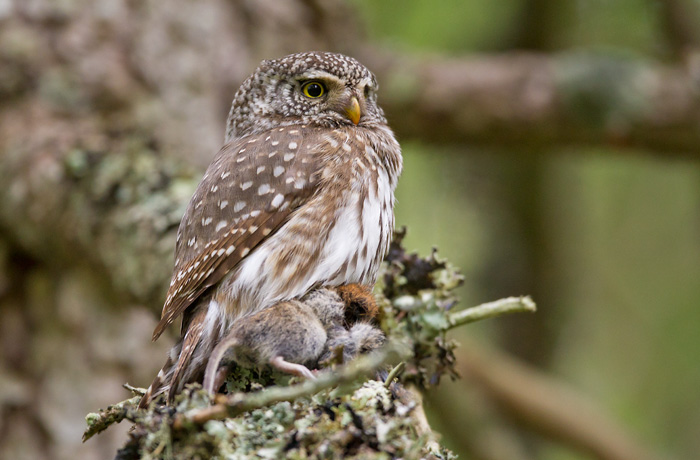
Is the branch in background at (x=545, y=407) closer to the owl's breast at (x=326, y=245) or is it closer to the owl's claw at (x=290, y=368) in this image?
the owl's breast at (x=326, y=245)

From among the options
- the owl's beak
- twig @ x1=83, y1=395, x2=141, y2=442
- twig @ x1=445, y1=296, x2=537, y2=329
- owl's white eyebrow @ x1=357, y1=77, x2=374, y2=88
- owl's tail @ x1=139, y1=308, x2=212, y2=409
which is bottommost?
twig @ x1=83, y1=395, x2=141, y2=442

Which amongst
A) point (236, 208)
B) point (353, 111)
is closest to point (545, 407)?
point (353, 111)

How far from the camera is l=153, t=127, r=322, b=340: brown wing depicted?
2477 mm

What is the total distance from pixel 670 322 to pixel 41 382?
12.8 ft

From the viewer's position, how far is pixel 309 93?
3184 mm

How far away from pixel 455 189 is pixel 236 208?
3.40m

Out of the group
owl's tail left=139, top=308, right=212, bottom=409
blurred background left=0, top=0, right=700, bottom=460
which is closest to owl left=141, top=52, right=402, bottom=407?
owl's tail left=139, top=308, right=212, bottom=409

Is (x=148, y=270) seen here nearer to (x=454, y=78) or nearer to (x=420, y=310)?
(x=420, y=310)

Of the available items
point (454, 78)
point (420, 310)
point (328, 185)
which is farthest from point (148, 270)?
point (454, 78)

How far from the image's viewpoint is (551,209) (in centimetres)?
567

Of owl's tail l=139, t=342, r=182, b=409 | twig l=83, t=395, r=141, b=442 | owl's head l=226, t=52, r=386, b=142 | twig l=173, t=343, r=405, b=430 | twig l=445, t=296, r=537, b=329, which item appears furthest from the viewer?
owl's head l=226, t=52, r=386, b=142

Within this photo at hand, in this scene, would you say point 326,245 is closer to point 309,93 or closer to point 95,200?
point 309,93

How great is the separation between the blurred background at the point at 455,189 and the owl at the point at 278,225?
0.41 meters

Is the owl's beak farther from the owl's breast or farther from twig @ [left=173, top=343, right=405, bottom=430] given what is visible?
twig @ [left=173, top=343, right=405, bottom=430]
